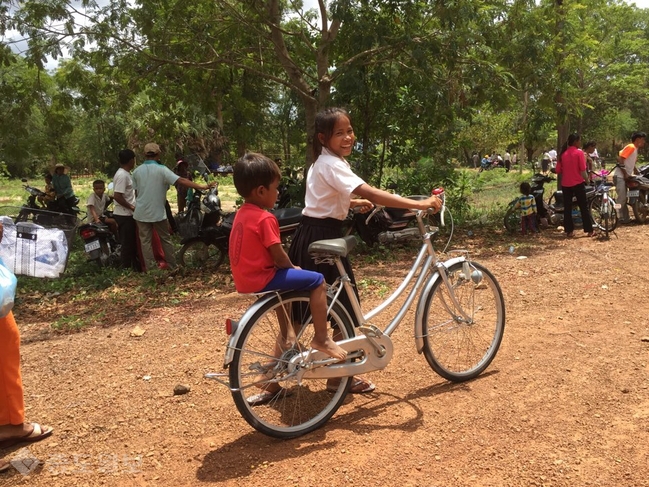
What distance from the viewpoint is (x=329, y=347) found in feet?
9.92

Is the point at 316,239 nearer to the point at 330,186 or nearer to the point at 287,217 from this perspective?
the point at 330,186

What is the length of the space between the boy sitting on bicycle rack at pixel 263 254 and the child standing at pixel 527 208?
24.9 ft

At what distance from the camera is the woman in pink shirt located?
9.05m

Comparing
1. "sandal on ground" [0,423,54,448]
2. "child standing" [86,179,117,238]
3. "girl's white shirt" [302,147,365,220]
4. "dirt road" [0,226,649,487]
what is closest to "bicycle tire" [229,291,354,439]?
"dirt road" [0,226,649,487]

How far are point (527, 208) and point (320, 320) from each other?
7680mm

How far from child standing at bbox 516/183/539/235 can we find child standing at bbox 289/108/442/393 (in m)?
7.08

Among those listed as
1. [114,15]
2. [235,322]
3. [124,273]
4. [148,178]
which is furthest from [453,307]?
[114,15]

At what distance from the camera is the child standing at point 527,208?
9.69m

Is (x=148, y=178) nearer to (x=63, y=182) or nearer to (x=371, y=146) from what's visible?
(x=371, y=146)

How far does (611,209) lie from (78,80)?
9307 millimetres

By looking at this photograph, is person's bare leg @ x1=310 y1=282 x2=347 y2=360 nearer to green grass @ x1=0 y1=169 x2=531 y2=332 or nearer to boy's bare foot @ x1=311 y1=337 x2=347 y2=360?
boy's bare foot @ x1=311 y1=337 x2=347 y2=360

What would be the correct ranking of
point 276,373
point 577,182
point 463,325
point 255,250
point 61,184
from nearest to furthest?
point 255,250
point 276,373
point 463,325
point 577,182
point 61,184

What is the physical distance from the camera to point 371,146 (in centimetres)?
1044

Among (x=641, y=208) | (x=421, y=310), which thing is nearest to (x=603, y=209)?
(x=641, y=208)
